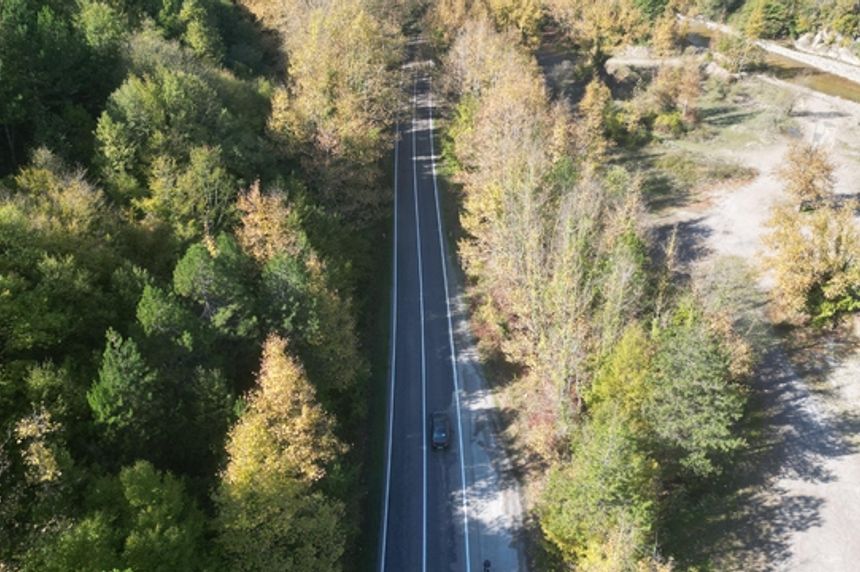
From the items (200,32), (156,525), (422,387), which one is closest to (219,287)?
(156,525)

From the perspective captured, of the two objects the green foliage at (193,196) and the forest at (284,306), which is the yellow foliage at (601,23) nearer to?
the forest at (284,306)

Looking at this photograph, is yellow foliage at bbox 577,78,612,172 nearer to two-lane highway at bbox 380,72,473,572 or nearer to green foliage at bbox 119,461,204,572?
two-lane highway at bbox 380,72,473,572

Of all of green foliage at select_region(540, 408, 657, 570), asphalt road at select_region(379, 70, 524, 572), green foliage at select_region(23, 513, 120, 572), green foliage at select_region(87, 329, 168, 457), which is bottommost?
asphalt road at select_region(379, 70, 524, 572)

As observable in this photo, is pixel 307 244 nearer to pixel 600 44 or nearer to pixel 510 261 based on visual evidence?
pixel 510 261

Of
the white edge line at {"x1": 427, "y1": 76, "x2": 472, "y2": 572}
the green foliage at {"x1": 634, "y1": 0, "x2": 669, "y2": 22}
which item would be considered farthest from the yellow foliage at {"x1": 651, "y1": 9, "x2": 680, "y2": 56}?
the white edge line at {"x1": 427, "y1": 76, "x2": 472, "y2": 572}

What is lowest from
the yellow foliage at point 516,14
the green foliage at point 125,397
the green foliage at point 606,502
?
the green foliage at point 606,502

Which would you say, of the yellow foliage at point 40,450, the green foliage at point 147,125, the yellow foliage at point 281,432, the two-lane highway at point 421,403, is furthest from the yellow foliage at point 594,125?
the yellow foliage at point 40,450
